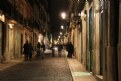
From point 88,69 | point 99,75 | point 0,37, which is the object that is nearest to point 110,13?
point 99,75

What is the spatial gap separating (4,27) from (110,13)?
2117 centimetres

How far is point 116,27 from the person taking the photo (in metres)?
12.3

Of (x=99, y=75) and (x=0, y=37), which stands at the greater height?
(x=0, y=37)

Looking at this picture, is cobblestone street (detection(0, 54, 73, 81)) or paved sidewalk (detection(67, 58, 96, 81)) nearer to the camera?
paved sidewalk (detection(67, 58, 96, 81))

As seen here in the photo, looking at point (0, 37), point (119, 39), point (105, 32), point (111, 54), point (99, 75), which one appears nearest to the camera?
point (119, 39)

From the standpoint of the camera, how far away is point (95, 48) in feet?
58.1

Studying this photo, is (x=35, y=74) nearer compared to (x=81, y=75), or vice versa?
(x=81, y=75)

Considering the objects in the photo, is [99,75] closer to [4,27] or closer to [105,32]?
[105,32]

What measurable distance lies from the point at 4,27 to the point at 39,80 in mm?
16205

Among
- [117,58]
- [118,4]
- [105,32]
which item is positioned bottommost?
[117,58]

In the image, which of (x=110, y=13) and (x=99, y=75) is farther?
(x=99, y=75)

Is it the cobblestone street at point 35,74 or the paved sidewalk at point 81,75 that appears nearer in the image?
the paved sidewalk at point 81,75

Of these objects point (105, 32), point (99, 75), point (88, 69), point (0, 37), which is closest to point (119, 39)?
point (105, 32)

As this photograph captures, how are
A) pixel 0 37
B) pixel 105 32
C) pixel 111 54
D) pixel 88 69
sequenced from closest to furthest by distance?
1. pixel 111 54
2. pixel 105 32
3. pixel 88 69
4. pixel 0 37
